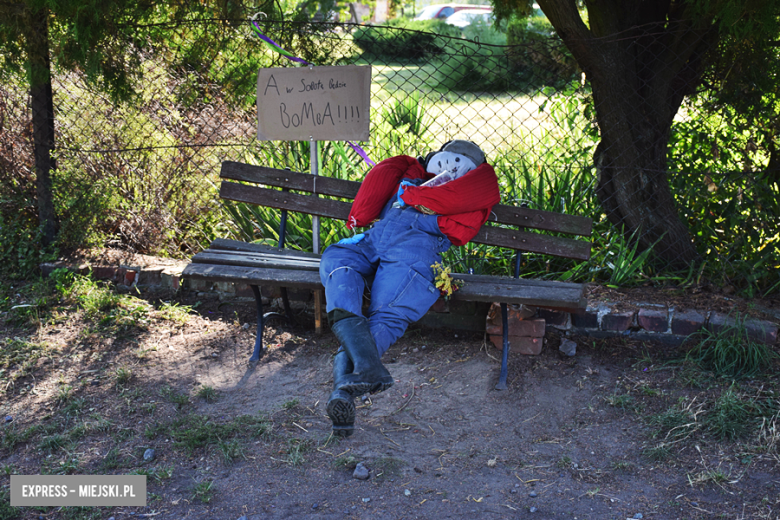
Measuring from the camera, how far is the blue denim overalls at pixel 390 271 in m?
2.67

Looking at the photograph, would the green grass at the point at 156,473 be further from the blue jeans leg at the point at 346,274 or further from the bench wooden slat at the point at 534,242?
the bench wooden slat at the point at 534,242

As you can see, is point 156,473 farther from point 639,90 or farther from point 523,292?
point 639,90

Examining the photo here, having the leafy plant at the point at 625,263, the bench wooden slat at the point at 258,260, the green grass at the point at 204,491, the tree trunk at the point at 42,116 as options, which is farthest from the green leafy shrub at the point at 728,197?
the tree trunk at the point at 42,116

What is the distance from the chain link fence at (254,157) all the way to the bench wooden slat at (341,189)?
51 cm

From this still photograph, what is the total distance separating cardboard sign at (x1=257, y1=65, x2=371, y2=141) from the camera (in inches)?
134

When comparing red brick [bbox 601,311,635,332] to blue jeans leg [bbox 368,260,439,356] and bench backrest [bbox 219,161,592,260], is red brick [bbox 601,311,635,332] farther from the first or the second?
blue jeans leg [bbox 368,260,439,356]

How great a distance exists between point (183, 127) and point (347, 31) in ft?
5.08

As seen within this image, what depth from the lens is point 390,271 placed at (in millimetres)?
2807

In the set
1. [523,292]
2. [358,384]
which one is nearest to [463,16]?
[523,292]

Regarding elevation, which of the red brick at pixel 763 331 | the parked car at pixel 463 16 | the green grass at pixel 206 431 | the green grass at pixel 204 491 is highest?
the parked car at pixel 463 16

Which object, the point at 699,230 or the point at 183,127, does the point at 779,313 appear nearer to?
the point at 699,230

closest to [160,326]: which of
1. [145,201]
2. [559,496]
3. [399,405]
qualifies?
[145,201]

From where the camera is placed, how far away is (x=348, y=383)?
7.55ft

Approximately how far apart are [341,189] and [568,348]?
1453 millimetres
